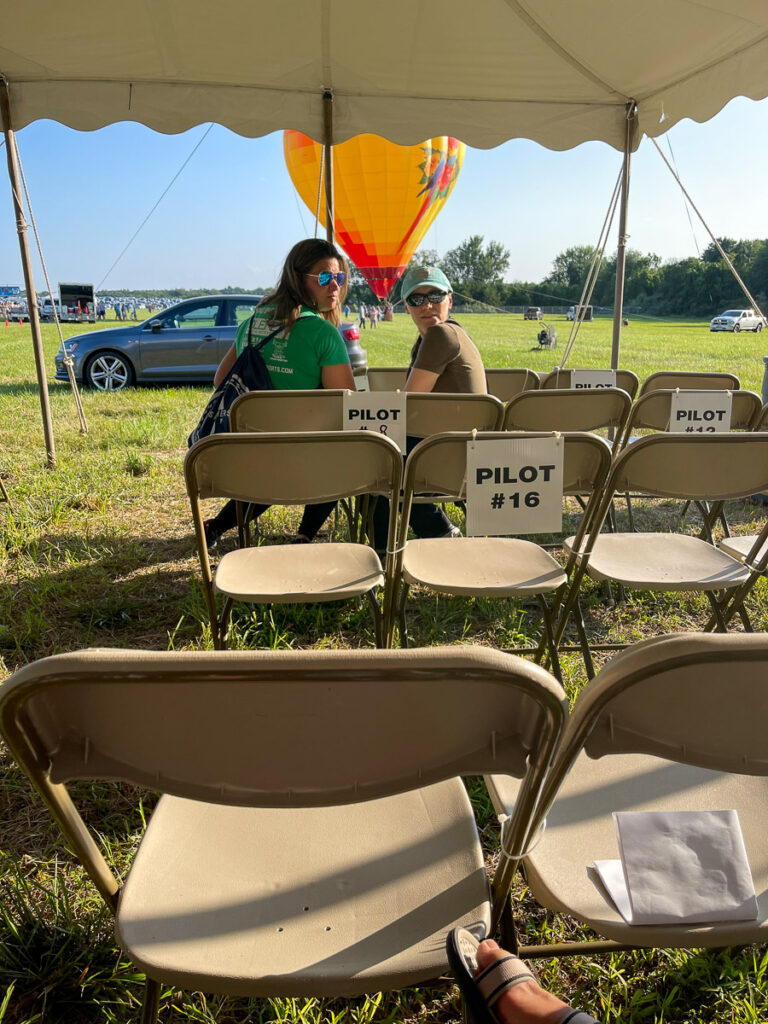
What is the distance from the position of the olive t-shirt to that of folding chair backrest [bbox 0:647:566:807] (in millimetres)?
2726

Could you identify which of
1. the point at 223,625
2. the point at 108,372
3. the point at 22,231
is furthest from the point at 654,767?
the point at 108,372

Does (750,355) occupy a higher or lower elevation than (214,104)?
lower

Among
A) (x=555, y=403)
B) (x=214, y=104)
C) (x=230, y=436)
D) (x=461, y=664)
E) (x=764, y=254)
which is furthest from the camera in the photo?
(x=764, y=254)

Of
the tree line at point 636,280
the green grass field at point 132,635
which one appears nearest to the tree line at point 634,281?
the tree line at point 636,280

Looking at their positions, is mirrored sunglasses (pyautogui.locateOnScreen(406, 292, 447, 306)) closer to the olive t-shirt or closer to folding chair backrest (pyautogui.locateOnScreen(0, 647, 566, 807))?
the olive t-shirt

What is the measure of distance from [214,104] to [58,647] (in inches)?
159

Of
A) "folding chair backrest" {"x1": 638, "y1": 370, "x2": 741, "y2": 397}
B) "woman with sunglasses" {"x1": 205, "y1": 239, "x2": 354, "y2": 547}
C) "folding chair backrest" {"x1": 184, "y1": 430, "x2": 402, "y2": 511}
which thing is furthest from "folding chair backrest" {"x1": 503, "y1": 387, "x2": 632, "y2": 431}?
"folding chair backrest" {"x1": 184, "y1": 430, "x2": 402, "y2": 511}

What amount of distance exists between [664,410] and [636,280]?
6251cm

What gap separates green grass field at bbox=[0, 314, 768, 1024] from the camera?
1.33 meters

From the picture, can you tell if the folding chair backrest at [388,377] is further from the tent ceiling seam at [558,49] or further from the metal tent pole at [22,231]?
Answer: the metal tent pole at [22,231]

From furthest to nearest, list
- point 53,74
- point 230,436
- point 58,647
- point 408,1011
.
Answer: point 53,74 → point 58,647 → point 230,436 → point 408,1011

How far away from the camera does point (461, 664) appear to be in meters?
0.72

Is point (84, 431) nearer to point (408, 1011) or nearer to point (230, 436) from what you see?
point (230, 436)

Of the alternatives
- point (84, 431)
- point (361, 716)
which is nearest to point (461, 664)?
point (361, 716)
